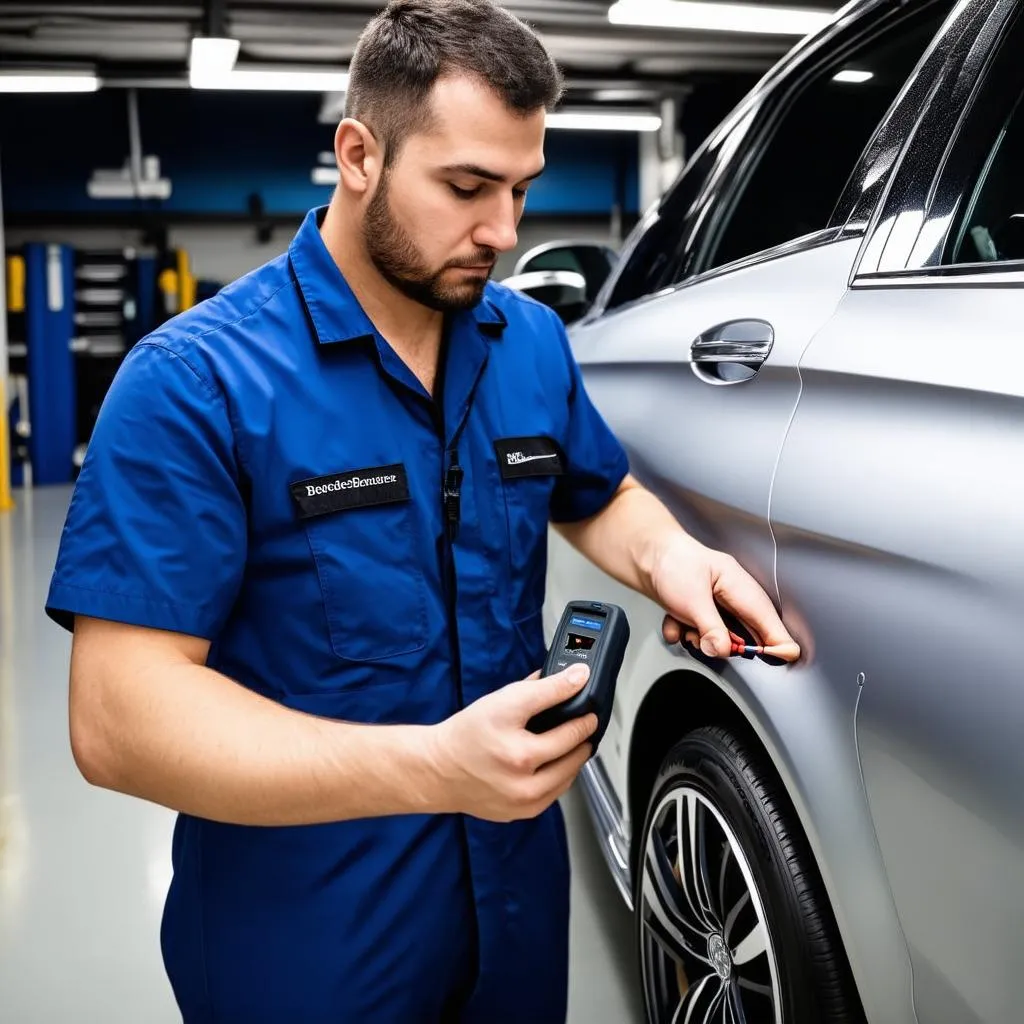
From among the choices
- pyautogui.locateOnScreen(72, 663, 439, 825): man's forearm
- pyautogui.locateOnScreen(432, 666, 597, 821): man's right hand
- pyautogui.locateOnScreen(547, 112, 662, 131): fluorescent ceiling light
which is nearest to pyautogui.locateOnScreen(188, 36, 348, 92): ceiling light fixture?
pyautogui.locateOnScreen(547, 112, 662, 131): fluorescent ceiling light

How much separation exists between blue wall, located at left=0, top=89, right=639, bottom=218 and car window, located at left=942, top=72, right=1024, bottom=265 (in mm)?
10785

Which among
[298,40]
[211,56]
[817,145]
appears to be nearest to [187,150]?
[298,40]

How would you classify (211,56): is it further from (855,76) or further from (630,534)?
(630,534)

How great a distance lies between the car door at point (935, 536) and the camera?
82cm

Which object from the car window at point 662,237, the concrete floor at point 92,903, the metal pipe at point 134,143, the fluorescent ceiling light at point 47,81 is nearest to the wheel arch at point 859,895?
the concrete floor at point 92,903

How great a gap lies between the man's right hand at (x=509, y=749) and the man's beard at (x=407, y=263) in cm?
52

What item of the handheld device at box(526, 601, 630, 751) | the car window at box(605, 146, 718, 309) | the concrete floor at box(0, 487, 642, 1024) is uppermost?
the car window at box(605, 146, 718, 309)

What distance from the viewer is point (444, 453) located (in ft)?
4.19

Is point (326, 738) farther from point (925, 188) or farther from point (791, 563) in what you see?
point (925, 188)

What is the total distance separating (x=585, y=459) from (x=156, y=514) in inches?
25.0

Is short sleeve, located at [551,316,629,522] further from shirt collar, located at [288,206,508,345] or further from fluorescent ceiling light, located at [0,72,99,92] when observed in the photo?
fluorescent ceiling light, located at [0,72,99,92]

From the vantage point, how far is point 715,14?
289 inches

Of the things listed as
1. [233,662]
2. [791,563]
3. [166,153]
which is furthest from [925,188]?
[166,153]

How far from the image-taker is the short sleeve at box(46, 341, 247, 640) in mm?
1055
